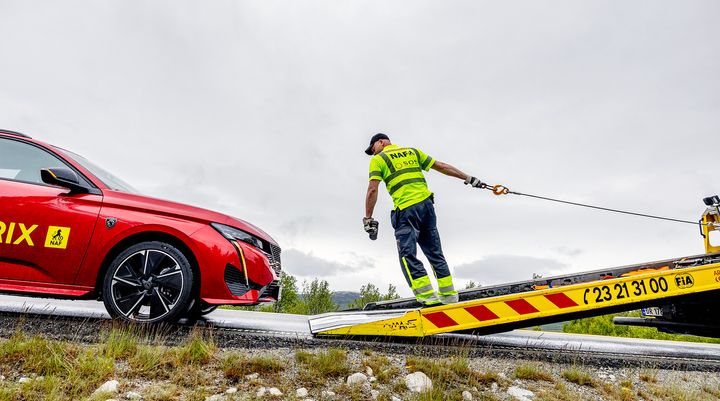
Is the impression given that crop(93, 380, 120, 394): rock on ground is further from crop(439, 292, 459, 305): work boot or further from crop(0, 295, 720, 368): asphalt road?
crop(439, 292, 459, 305): work boot

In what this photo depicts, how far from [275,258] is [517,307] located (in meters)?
2.47

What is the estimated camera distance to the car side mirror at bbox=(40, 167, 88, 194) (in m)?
3.72

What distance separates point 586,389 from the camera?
124 inches

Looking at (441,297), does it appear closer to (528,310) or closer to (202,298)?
(528,310)

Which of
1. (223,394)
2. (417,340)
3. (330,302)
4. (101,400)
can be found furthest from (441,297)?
(330,302)

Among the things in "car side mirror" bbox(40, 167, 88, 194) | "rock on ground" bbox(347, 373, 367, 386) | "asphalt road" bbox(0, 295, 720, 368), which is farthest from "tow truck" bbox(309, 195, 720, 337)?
"car side mirror" bbox(40, 167, 88, 194)

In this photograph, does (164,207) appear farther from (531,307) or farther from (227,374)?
(531,307)

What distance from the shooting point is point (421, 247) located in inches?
197

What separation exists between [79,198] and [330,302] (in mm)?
36443

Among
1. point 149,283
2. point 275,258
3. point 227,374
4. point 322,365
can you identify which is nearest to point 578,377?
point 322,365

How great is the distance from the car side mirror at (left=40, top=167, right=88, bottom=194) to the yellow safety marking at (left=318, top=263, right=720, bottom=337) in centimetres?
257

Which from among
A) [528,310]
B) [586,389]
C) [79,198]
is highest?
[79,198]

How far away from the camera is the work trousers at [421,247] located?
457 centimetres

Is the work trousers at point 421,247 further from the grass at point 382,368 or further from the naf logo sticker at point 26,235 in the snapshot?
the naf logo sticker at point 26,235
